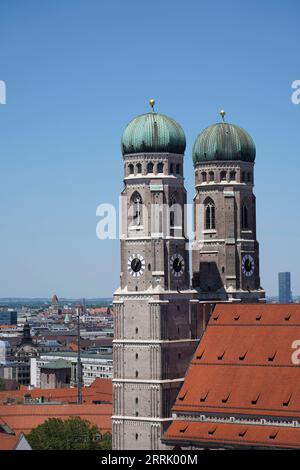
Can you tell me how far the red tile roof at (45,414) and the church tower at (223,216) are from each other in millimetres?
29391

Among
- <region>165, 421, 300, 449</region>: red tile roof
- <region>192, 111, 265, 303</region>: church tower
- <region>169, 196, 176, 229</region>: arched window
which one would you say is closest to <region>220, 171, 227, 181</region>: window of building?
<region>192, 111, 265, 303</region>: church tower

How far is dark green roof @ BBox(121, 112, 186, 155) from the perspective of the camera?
100 meters

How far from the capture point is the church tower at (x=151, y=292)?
9838 centimetres

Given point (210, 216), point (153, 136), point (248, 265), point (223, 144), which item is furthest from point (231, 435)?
point (223, 144)

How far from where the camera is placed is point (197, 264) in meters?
107

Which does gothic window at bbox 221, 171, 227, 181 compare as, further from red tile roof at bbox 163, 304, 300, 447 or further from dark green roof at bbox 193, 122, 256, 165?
red tile roof at bbox 163, 304, 300, 447

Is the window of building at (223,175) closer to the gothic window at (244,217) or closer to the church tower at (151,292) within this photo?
the gothic window at (244,217)

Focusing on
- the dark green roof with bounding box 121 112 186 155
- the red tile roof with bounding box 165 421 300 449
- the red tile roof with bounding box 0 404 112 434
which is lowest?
the red tile roof with bounding box 165 421 300 449

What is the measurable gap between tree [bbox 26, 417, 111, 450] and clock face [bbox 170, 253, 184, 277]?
67.4 ft

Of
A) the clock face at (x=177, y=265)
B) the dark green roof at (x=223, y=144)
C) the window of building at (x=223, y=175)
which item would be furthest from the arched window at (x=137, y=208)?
the window of building at (x=223, y=175)

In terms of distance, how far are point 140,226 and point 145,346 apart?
880 centimetres
